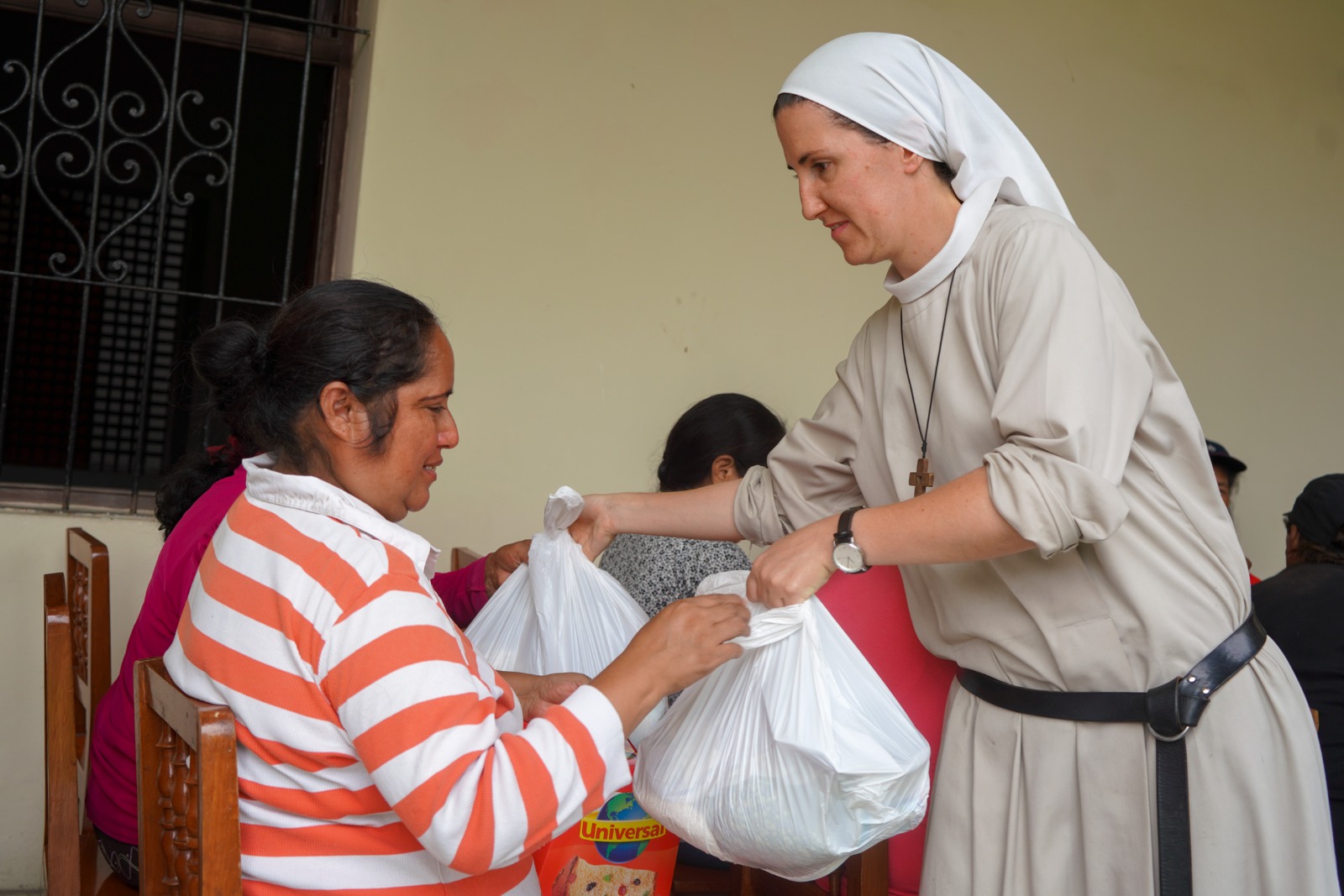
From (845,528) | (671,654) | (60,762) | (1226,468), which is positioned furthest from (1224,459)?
(60,762)

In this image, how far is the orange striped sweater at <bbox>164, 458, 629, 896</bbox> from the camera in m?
1.06

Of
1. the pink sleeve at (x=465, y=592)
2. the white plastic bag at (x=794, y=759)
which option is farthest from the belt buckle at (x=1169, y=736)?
the pink sleeve at (x=465, y=592)

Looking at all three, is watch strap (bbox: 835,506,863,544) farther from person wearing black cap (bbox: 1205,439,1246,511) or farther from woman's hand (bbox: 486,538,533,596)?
person wearing black cap (bbox: 1205,439,1246,511)

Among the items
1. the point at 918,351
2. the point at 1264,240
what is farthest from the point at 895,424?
the point at 1264,240

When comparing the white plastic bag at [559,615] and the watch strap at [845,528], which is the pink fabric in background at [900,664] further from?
the watch strap at [845,528]

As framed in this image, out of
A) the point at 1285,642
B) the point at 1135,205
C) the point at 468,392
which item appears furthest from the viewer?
the point at 1135,205

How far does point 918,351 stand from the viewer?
141cm

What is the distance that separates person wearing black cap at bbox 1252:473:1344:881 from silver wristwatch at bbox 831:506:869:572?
162cm

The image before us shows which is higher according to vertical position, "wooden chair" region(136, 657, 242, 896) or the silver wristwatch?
the silver wristwatch

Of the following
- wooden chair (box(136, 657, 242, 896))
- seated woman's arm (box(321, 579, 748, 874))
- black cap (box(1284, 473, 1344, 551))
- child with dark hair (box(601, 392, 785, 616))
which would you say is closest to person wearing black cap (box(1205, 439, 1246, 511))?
black cap (box(1284, 473, 1344, 551))

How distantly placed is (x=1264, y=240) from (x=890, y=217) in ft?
10.0

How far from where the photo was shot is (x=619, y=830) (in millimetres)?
1676

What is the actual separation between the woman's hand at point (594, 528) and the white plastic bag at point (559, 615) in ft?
0.06

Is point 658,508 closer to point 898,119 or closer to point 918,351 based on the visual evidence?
point 918,351
